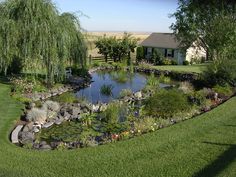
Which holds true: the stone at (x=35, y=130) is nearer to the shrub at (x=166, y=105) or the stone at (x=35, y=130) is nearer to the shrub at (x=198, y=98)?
the shrub at (x=166, y=105)

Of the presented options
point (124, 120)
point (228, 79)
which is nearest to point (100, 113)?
point (124, 120)

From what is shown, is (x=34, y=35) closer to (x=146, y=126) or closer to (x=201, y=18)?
(x=146, y=126)

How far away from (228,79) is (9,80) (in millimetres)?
11763

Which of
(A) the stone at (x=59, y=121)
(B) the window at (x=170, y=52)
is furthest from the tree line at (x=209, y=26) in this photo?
(A) the stone at (x=59, y=121)

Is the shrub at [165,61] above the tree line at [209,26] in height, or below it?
below

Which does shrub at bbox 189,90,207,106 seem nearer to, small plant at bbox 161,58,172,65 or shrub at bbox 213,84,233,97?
shrub at bbox 213,84,233,97

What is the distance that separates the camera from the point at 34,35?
54.6 feet

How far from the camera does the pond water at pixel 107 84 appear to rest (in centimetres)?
1817

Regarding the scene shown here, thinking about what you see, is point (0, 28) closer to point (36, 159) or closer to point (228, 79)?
point (36, 159)

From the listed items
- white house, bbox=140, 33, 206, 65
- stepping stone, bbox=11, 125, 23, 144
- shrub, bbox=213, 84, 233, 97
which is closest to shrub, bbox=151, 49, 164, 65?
white house, bbox=140, 33, 206, 65

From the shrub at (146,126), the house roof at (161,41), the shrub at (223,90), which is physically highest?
the house roof at (161,41)

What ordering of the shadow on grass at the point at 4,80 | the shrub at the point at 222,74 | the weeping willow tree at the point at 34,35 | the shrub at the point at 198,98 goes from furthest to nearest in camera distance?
1. the shrub at the point at 222,74
2. the shadow on grass at the point at 4,80
3. the weeping willow tree at the point at 34,35
4. the shrub at the point at 198,98

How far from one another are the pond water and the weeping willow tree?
2272mm

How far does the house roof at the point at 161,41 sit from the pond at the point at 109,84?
13101mm
